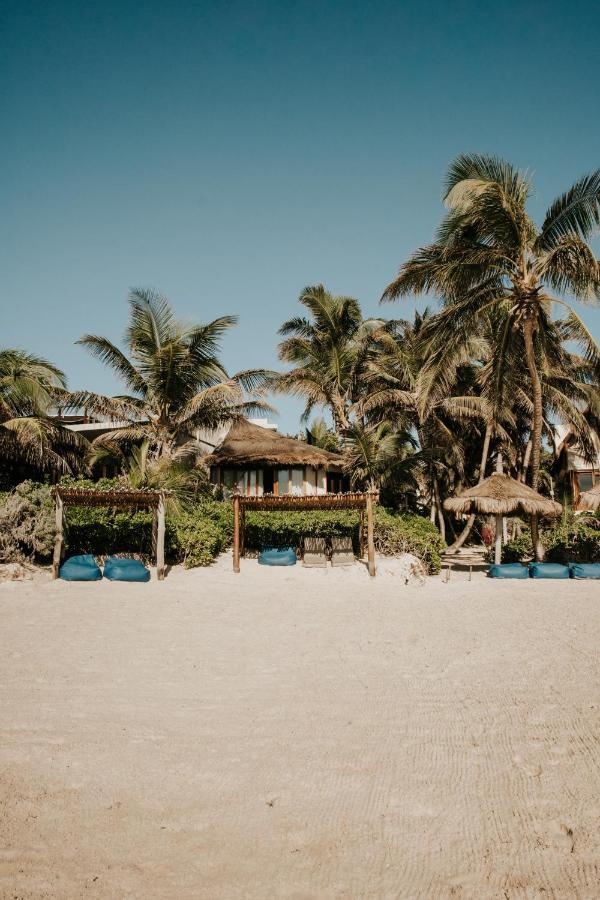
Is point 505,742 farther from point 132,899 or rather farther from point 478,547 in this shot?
point 478,547

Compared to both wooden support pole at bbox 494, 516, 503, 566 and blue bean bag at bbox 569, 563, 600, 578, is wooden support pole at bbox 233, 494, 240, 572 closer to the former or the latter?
wooden support pole at bbox 494, 516, 503, 566

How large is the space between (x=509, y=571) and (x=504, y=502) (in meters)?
1.74

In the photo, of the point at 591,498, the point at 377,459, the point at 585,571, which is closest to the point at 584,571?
the point at 585,571

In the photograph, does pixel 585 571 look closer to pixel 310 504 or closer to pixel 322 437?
pixel 310 504

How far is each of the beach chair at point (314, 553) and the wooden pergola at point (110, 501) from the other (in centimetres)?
355

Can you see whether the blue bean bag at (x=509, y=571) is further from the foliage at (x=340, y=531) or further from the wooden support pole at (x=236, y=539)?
the wooden support pole at (x=236, y=539)

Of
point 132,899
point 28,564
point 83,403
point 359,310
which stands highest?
point 359,310

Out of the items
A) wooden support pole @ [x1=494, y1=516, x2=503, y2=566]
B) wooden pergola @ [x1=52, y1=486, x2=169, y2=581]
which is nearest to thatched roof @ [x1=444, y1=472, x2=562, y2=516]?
wooden support pole @ [x1=494, y1=516, x2=503, y2=566]

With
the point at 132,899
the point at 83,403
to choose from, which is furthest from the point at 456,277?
the point at 132,899

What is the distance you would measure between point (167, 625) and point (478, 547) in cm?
1732

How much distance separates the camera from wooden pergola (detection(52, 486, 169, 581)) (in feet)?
37.5

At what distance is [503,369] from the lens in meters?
13.6

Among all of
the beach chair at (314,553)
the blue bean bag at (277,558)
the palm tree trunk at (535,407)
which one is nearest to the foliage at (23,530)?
the blue bean bag at (277,558)

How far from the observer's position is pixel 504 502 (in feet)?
43.4
